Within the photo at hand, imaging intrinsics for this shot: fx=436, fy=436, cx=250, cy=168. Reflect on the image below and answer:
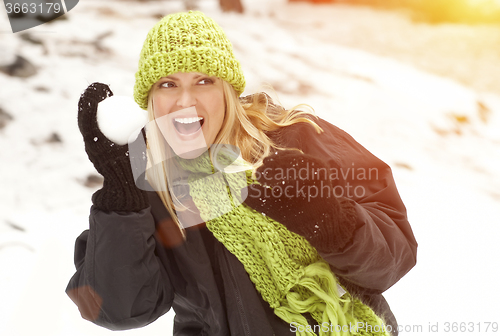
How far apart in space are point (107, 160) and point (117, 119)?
0.09 metres

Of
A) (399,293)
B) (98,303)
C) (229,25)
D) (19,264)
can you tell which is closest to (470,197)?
(399,293)

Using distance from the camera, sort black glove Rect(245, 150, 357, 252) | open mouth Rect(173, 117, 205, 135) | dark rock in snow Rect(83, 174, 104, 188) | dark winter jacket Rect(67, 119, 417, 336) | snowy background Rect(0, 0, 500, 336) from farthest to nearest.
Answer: dark rock in snow Rect(83, 174, 104, 188), snowy background Rect(0, 0, 500, 336), open mouth Rect(173, 117, 205, 135), dark winter jacket Rect(67, 119, 417, 336), black glove Rect(245, 150, 357, 252)

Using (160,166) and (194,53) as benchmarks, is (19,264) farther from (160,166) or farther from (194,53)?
(194,53)

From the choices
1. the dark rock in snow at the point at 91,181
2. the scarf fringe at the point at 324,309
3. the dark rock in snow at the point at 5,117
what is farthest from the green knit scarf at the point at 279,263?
the dark rock in snow at the point at 5,117

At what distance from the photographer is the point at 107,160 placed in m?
0.96

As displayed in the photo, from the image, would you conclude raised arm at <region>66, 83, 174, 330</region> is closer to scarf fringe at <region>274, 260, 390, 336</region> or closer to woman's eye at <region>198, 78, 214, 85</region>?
A: woman's eye at <region>198, 78, 214, 85</region>

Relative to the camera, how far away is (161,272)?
1.19m

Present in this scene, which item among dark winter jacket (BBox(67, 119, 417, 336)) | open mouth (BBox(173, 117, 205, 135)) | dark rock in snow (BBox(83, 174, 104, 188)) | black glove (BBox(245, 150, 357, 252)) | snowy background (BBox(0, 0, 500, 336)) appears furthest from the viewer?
dark rock in snow (BBox(83, 174, 104, 188))

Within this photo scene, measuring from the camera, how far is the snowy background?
1.80 m

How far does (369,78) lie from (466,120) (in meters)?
0.57

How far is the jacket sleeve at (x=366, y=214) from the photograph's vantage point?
0.98m

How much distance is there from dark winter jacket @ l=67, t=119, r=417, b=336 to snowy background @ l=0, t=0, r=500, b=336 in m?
0.66

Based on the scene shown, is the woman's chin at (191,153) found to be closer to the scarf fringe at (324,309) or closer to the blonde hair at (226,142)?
the blonde hair at (226,142)

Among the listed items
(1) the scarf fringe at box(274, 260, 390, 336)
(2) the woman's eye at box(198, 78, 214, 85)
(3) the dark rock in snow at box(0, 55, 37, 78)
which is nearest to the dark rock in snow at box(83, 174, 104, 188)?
(3) the dark rock in snow at box(0, 55, 37, 78)
